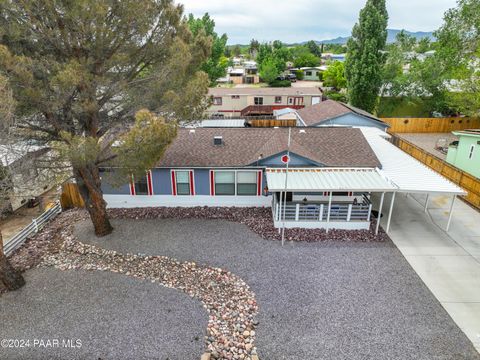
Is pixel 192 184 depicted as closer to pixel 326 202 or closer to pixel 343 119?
pixel 326 202

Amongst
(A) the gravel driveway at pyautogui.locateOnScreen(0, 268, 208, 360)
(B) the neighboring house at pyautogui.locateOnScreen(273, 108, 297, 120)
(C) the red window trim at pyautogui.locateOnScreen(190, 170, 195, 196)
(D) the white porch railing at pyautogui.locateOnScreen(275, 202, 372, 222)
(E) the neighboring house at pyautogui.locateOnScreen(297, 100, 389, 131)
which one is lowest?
(A) the gravel driveway at pyautogui.locateOnScreen(0, 268, 208, 360)

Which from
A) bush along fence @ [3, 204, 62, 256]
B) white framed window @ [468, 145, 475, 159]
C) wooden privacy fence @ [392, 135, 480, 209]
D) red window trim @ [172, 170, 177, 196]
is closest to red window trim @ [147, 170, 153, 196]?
red window trim @ [172, 170, 177, 196]

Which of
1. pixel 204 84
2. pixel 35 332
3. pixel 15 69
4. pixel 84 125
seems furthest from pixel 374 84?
pixel 35 332

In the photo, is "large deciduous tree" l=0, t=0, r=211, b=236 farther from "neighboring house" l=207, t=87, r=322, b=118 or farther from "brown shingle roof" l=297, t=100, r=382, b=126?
"neighboring house" l=207, t=87, r=322, b=118

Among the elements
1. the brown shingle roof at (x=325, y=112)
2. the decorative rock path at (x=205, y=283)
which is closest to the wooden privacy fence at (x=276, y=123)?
the brown shingle roof at (x=325, y=112)

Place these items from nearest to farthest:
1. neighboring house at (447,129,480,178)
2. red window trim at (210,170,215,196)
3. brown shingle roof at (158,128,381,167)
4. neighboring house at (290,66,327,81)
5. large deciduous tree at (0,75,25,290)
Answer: large deciduous tree at (0,75,25,290) < brown shingle roof at (158,128,381,167) < red window trim at (210,170,215,196) < neighboring house at (447,129,480,178) < neighboring house at (290,66,327,81)

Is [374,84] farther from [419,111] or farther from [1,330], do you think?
[1,330]
